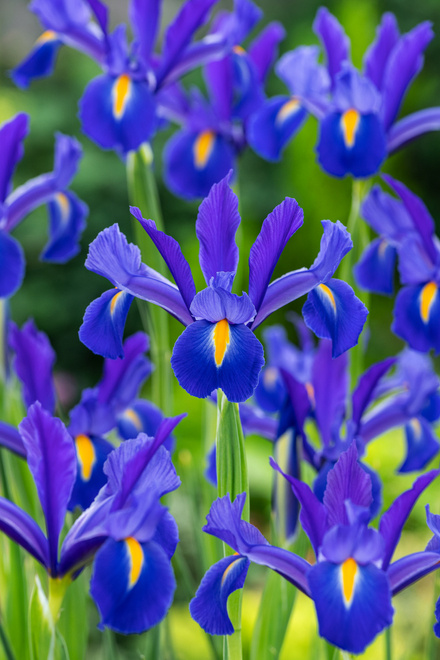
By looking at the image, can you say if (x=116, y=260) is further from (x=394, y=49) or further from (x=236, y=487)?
(x=394, y=49)

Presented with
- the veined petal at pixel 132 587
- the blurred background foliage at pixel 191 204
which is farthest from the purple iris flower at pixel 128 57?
the blurred background foliage at pixel 191 204

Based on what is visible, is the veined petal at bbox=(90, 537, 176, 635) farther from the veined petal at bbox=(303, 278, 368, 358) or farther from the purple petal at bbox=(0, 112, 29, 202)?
the purple petal at bbox=(0, 112, 29, 202)

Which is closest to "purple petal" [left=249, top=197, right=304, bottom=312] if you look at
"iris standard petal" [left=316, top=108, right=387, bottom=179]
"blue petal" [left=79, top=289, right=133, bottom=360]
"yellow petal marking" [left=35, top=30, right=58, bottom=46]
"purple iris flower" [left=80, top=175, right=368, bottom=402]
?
"purple iris flower" [left=80, top=175, right=368, bottom=402]

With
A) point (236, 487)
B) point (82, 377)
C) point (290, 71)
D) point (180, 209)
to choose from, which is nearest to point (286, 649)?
point (236, 487)

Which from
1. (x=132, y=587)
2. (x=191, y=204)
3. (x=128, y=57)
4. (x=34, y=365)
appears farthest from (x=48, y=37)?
(x=191, y=204)

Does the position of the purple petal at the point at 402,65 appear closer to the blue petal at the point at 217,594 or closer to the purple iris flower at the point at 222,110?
the purple iris flower at the point at 222,110
